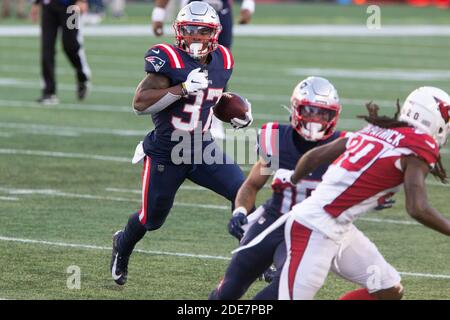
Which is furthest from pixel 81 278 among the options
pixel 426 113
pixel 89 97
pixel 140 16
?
pixel 140 16

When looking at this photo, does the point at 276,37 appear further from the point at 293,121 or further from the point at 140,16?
the point at 293,121

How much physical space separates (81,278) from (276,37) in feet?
63.5

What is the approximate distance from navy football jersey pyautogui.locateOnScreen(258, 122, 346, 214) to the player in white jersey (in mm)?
215

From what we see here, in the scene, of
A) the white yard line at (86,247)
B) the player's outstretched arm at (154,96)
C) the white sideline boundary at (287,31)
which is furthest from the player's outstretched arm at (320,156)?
the white sideline boundary at (287,31)

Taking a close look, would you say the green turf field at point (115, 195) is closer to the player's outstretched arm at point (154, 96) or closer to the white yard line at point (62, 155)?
the white yard line at point (62, 155)

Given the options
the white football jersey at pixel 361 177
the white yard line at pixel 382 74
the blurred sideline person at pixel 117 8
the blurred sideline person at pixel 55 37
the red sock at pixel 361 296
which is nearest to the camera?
the white football jersey at pixel 361 177

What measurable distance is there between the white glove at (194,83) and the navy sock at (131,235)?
774 millimetres

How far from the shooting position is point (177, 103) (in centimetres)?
704

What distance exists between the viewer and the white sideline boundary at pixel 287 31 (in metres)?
25.8

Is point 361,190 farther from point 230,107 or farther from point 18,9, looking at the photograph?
point 18,9

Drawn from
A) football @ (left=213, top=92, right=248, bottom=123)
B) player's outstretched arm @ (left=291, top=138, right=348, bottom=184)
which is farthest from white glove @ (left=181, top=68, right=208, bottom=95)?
player's outstretched arm @ (left=291, top=138, right=348, bottom=184)

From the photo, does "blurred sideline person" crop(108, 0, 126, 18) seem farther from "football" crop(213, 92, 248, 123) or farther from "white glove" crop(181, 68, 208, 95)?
"white glove" crop(181, 68, 208, 95)

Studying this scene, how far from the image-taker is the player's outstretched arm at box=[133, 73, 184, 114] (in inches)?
270
